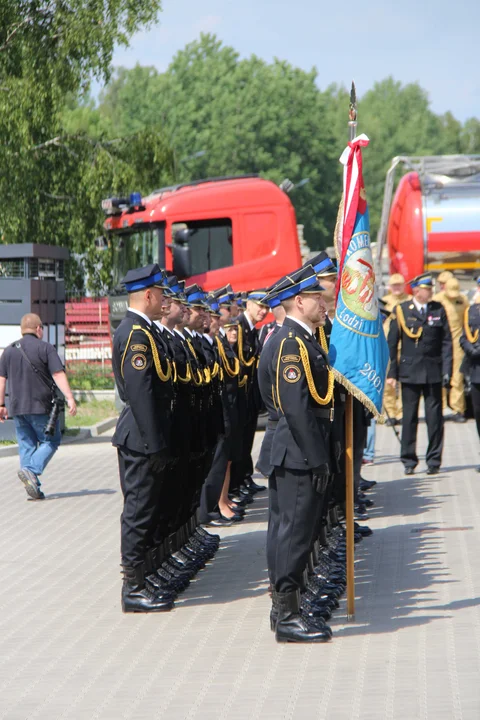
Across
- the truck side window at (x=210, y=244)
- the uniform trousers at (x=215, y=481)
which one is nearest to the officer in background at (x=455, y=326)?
the truck side window at (x=210, y=244)

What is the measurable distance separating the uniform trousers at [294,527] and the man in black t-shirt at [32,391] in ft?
18.2

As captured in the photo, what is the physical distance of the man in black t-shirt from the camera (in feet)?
39.3

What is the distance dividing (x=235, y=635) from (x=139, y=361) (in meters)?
1.71

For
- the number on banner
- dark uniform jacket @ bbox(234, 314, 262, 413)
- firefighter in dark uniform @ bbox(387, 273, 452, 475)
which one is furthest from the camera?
firefighter in dark uniform @ bbox(387, 273, 452, 475)

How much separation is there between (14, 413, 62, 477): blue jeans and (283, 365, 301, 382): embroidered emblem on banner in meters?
5.87

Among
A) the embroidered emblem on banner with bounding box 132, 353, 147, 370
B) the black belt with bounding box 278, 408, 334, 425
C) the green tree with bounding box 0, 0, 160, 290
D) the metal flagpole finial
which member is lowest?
the black belt with bounding box 278, 408, 334, 425

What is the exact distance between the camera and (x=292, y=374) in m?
6.52

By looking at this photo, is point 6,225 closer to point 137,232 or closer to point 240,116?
point 137,232

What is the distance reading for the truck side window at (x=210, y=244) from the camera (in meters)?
18.0

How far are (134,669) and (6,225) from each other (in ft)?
65.4

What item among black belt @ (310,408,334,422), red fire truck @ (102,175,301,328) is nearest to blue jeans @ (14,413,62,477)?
black belt @ (310,408,334,422)

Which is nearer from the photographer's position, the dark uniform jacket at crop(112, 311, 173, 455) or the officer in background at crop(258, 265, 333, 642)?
the officer in background at crop(258, 265, 333, 642)

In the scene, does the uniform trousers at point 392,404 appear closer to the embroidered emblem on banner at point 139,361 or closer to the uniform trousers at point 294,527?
the embroidered emblem on banner at point 139,361

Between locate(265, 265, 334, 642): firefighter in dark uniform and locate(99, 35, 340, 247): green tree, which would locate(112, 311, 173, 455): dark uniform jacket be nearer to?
locate(265, 265, 334, 642): firefighter in dark uniform
